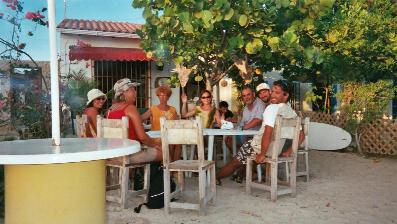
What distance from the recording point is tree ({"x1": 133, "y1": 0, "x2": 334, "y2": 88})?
633cm

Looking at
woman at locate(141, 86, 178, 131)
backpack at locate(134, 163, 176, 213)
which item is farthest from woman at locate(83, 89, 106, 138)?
backpack at locate(134, 163, 176, 213)

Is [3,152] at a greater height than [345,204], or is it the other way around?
[3,152]

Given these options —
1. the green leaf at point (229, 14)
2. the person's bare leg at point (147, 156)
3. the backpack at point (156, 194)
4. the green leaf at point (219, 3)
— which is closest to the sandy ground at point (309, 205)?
the backpack at point (156, 194)

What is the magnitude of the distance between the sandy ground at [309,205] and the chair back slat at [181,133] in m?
0.64

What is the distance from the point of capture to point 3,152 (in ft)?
8.53

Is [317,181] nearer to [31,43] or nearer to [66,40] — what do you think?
[31,43]

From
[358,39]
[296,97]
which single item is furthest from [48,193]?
[296,97]

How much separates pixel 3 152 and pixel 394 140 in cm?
791

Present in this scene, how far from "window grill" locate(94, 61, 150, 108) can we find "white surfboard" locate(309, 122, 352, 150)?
4954 millimetres

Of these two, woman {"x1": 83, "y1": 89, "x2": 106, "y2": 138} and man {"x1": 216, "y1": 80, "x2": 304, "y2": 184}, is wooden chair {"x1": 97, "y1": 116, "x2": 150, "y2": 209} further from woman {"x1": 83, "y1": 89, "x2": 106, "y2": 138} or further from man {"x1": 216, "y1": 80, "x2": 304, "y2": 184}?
man {"x1": 216, "y1": 80, "x2": 304, "y2": 184}

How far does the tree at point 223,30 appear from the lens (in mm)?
6332

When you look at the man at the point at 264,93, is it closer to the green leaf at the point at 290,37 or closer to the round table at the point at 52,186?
the green leaf at the point at 290,37

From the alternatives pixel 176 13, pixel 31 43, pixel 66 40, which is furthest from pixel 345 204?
pixel 66 40

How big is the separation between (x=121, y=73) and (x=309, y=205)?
8.13 m
